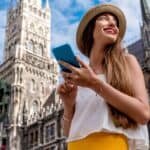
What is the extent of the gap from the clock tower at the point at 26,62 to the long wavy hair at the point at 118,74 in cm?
3496

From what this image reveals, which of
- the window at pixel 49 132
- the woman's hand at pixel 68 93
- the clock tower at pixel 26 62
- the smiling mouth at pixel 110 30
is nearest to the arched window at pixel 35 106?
the clock tower at pixel 26 62

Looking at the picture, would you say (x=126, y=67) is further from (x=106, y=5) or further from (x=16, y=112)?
(x=16, y=112)

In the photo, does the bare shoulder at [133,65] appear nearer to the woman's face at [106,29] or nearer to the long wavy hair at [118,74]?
the long wavy hair at [118,74]

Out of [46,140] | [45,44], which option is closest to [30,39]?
[45,44]

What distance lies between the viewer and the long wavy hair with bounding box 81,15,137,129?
228 centimetres

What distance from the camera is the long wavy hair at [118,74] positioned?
2283mm

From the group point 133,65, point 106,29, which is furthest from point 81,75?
point 106,29

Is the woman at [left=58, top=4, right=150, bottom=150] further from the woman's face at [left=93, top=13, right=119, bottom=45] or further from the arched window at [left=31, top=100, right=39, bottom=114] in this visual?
the arched window at [left=31, top=100, right=39, bottom=114]

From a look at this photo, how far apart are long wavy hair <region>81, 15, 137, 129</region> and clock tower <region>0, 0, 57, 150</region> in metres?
35.0

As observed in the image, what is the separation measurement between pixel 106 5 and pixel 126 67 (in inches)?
20.3

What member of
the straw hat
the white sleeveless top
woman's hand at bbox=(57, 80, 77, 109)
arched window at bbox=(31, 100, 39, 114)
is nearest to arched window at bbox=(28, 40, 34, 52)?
arched window at bbox=(31, 100, 39, 114)

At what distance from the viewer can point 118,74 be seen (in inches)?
93.4

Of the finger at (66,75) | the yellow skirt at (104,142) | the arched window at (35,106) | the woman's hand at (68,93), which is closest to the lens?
the yellow skirt at (104,142)

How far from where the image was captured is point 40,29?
4903 cm
